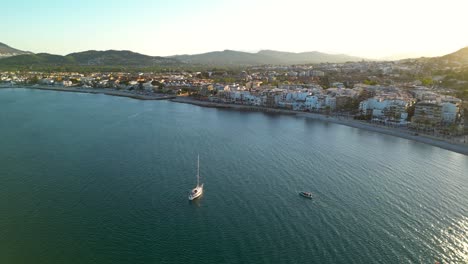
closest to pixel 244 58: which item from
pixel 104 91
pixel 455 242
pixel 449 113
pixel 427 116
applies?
pixel 104 91

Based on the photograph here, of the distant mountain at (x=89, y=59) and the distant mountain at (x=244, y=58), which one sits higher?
the distant mountain at (x=244, y=58)

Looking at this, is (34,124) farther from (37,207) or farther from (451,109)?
(451,109)

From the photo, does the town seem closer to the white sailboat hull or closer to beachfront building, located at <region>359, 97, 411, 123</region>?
beachfront building, located at <region>359, 97, 411, 123</region>

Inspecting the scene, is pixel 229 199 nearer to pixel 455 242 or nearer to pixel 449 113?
pixel 455 242

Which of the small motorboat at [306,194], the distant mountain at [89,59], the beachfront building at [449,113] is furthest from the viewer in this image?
the distant mountain at [89,59]

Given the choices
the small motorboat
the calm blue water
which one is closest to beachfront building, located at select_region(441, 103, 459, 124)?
the calm blue water

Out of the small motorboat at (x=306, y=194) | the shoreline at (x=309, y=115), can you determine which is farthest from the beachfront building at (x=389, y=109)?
the small motorboat at (x=306, y=194)

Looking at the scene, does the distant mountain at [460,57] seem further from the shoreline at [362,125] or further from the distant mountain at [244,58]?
the distant mountain at [244,58]
